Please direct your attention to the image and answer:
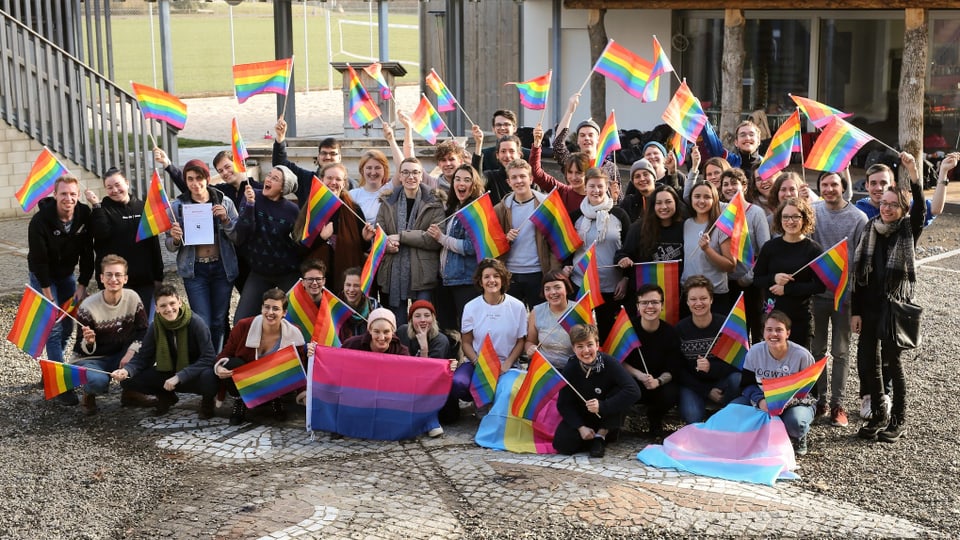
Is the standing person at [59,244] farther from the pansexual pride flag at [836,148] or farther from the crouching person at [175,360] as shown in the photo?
the pansexual pride flag at [836,148]

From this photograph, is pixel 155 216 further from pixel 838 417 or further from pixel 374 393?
pixel 838 417

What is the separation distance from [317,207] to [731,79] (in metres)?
11.3

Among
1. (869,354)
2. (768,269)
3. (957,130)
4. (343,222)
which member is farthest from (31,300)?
(957,130)

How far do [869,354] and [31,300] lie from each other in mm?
5828

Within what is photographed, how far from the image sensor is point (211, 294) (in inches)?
376

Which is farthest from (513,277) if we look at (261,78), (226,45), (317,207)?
(226,45)

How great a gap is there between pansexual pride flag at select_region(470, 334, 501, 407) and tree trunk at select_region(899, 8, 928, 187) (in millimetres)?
9713

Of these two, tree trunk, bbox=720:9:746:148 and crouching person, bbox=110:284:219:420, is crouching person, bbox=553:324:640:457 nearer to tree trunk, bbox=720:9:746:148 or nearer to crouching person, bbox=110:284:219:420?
crouching person, bbox=110:284:219:420

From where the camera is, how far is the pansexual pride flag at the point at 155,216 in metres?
9.34

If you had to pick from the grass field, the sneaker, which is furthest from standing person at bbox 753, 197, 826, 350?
the grass field

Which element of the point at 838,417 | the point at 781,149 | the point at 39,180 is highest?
the point at 781,149

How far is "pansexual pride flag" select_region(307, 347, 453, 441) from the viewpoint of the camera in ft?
26.9

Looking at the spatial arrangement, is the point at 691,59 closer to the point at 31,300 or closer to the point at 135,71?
the point at 31,300

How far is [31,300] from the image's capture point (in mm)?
8992
